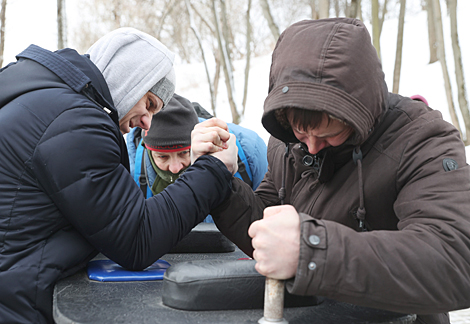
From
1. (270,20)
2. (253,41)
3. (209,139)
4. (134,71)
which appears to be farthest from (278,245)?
(253,41)

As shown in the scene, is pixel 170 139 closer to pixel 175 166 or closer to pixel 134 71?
pixel 175 166

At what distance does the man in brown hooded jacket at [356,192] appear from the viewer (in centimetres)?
102

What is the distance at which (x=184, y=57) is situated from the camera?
2372 cm

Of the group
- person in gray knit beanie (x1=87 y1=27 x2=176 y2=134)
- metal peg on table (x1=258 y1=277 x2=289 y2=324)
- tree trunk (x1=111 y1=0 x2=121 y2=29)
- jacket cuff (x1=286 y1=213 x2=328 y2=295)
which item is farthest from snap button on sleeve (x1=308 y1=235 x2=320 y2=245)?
tree trunk (x1=111 y1=0 x2=121 y2=29)

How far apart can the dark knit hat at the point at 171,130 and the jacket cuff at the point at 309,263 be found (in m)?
1.98

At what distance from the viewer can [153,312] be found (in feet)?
3.76

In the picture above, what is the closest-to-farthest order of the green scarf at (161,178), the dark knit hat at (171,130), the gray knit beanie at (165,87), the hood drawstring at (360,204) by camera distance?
the hood drawstring at (360,204), the gray knit beanie at (165,87), the dark knit hat at (171,130), the green scarf at (161,178)

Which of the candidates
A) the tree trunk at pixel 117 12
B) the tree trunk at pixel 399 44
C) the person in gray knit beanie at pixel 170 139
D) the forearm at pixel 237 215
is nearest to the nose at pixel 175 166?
the person in gray knit beanie at pixel 170 139

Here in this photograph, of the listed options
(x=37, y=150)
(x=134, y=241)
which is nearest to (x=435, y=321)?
(x=134, y=241)

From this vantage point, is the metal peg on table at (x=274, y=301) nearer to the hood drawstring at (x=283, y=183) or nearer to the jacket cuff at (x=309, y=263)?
the jacket cuff at (x=309, y=263)

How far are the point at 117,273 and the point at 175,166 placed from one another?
5.13 feet

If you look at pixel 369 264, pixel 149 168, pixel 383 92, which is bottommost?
pixel 149 168

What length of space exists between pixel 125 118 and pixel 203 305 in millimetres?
1046

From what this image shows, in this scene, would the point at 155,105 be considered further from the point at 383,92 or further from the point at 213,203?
the point at 383,92
